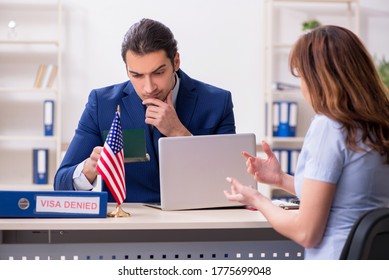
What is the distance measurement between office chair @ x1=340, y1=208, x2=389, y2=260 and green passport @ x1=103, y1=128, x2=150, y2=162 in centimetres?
98

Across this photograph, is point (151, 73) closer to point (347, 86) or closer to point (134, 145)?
point (134, 145)

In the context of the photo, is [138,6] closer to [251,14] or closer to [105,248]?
[251,14]

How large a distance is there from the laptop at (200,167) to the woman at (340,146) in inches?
20.6

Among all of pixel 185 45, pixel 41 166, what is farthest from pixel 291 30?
pixel 41 166

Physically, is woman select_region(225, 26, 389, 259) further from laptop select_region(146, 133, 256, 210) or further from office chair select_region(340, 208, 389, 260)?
laptop select_region(146, 133, 256, 210)

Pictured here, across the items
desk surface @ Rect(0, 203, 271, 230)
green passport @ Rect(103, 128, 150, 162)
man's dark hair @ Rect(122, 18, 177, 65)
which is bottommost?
desk surface @ Rect(0, 203, 271, 230)

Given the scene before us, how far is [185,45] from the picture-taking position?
18.7 ft

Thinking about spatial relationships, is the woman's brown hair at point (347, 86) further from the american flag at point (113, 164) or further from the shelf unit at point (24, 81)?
the shelf unit at point (24, 81)

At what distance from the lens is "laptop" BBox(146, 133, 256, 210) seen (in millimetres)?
2320

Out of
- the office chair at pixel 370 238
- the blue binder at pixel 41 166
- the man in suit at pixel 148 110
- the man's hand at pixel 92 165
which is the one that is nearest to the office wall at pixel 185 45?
the blue binder at pixel 41 166

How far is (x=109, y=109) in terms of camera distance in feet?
9.21

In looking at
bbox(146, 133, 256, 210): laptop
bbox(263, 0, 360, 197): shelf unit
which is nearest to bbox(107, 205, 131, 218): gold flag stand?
bbox(146, 133, 256, 210): laptop

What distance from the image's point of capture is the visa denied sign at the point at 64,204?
217cm

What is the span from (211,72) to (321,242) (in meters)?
3.96
